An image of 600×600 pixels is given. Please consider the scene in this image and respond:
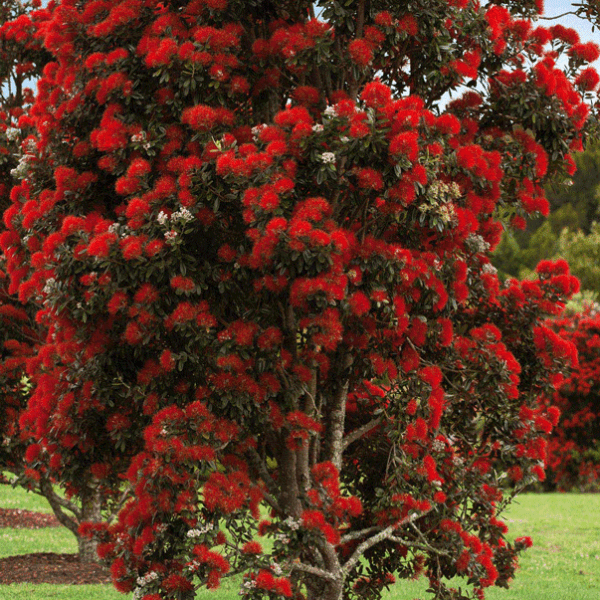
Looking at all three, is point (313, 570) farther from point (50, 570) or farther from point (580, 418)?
point (580, 418)

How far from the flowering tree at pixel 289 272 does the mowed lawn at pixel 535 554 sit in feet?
8.26

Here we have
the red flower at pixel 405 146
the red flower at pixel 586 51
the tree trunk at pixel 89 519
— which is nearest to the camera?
the red flower at pixel 405 146

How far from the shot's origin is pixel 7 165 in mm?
8695

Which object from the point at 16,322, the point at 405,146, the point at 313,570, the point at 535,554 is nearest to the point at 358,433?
the point at 313,570

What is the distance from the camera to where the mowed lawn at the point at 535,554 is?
832 cm

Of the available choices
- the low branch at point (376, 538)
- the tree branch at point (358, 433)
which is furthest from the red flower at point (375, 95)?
the low branch at point (376, 538)

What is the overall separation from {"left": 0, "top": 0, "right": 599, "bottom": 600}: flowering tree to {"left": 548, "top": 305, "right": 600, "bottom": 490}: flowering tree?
12579 millimetres

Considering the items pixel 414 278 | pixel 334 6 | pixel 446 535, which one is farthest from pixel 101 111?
pixel 446 535

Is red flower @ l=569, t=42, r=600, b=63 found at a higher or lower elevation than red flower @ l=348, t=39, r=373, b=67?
higher

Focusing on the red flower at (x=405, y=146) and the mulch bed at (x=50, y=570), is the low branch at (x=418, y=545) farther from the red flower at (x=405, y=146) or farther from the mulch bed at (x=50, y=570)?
the mulch bed at (x=50, y=570)

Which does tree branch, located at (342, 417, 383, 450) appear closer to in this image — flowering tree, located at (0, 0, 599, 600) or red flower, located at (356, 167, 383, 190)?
flowering tree, located at (0, 0, 599, 600)

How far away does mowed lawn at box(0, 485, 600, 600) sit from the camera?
27.3 ft

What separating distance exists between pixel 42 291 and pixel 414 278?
9.19ft

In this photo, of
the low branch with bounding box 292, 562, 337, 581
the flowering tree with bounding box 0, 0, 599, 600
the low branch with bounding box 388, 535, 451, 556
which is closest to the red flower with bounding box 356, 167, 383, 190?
the flowering tree with bounding box 0, 0, 599, 600
